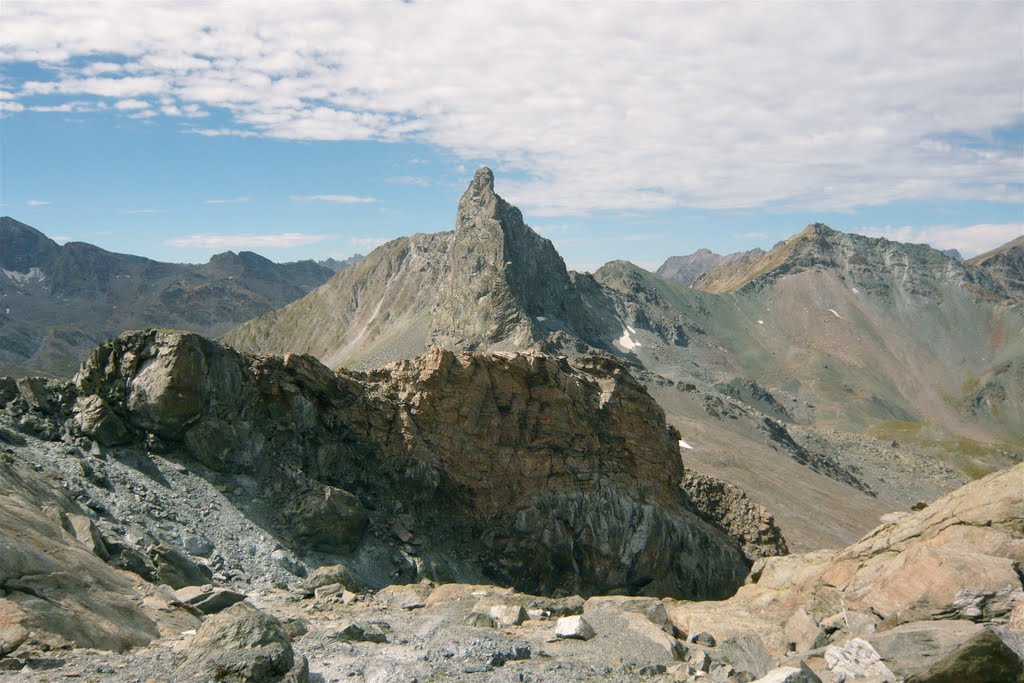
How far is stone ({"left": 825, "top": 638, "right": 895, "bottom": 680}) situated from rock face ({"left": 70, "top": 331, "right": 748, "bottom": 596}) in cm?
2197

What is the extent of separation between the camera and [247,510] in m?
34.0

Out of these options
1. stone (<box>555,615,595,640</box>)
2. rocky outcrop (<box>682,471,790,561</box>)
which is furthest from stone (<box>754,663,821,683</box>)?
rocky outcrop (<box>682,471,790,561</box>)

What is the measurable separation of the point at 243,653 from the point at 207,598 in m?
8.96

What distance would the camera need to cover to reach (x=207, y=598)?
2327 cm

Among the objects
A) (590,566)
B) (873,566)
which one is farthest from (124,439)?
(873,566)

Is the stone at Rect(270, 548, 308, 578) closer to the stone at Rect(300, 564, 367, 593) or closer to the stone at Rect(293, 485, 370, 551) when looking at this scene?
the stone at Rect(300, 564, 367, 593)

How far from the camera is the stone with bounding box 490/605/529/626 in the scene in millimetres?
22891

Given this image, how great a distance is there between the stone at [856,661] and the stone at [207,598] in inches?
683

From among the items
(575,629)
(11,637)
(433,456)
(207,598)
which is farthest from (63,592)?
(433,456)

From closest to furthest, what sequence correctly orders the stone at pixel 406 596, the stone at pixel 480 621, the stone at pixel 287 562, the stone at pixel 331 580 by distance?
the stone at pixel 480 621 → the stone at pixel 406 596 → the stone at pixel 331 580 → the stone at pixel 287 562

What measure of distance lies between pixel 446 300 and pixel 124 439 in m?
136

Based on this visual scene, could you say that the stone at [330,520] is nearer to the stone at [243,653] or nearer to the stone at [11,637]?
the stone at [243,653]

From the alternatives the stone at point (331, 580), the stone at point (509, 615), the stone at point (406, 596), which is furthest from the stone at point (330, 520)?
the stone at point (509, 615)

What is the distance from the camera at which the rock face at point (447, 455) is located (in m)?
36.0
